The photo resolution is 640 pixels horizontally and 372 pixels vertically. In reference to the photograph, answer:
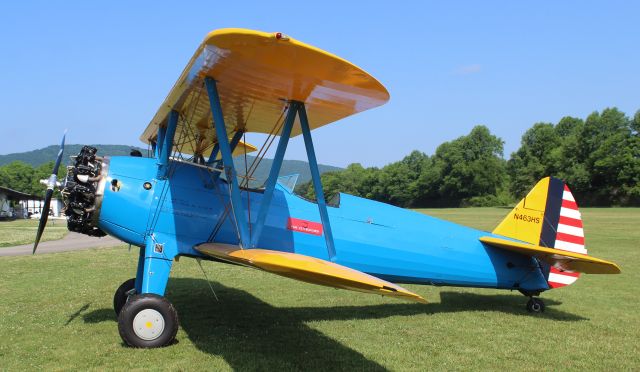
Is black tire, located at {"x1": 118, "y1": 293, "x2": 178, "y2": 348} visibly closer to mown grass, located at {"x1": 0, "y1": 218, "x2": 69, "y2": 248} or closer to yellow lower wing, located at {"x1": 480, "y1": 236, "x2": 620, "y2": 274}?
yellow lower wing, located at {"x1": 480, "y1": 236, "x2": 620, "y2": 274}

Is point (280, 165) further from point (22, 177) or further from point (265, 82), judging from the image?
point (22, 177)

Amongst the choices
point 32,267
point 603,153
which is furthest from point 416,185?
point 32,267

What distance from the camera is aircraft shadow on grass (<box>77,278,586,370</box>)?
188 inches

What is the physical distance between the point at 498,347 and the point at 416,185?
93983mm

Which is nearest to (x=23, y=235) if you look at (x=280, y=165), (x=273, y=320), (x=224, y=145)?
(x=273, y=320)

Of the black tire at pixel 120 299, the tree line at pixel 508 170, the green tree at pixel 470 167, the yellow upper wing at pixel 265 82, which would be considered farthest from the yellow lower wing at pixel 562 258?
the green tree at pixel 470 167

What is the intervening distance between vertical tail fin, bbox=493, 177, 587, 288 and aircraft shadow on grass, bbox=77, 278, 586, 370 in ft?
3.55

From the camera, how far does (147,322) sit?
197 inches

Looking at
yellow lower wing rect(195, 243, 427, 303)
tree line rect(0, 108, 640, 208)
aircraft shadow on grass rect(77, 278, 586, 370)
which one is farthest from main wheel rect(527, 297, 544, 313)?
tree line rect(0, 108, 640, 208)

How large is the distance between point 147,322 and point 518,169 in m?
80.8

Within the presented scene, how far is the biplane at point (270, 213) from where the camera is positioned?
468 centimetres

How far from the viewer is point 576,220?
7684 mm

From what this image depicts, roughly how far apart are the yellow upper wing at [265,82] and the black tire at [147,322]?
2372 millimetres

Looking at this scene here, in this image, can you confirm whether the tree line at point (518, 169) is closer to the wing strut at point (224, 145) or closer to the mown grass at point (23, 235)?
the mown grass at point (23, 235)
